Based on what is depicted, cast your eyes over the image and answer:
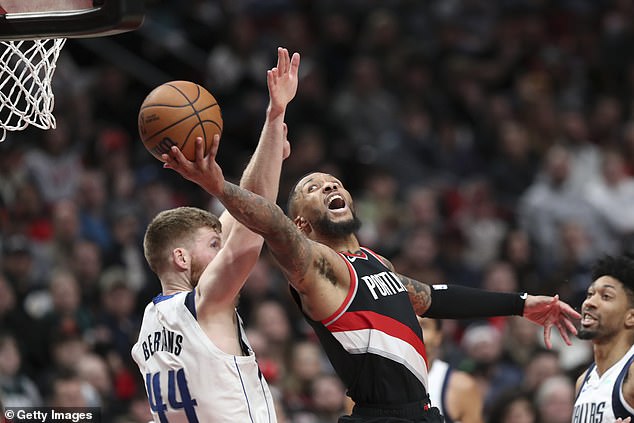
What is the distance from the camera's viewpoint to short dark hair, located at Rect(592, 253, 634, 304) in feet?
21.2

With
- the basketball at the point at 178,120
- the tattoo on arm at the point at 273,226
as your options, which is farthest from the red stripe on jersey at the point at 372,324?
the basketball at the point at 178,120

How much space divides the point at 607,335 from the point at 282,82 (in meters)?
2.58

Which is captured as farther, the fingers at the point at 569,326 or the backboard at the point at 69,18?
the fingers at the point at 569,326

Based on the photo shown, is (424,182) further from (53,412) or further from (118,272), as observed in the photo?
(53,412)

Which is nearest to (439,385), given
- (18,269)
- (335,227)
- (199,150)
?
(335,227)

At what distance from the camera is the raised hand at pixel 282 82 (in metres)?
4.96

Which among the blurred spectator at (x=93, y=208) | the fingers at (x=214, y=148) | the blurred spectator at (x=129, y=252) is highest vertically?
Result: the blurred spectator at (x=93, y=208)

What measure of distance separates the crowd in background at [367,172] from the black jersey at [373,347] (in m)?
3.39

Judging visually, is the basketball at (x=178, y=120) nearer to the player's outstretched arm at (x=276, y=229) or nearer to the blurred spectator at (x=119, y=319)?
the player's outstretched arm at (x=276, y=229)

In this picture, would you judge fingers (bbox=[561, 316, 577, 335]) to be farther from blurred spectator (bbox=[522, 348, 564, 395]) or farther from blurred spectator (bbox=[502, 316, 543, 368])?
blurred spectator (bbox=[502, 316, 543, 368])

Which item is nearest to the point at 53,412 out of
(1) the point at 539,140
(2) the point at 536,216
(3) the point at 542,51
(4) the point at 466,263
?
(4) the point at 466,263

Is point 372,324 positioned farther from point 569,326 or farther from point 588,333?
point 588,333

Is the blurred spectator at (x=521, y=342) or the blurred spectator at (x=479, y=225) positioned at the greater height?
the blurred spectator at (x=479, y=225)

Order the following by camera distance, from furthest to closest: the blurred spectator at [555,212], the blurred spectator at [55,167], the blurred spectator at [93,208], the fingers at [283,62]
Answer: the blurred spectator at [555,212], the blurred spectator at [55,167], the blurred spectator at [93,208], the fingers at [283,62]
